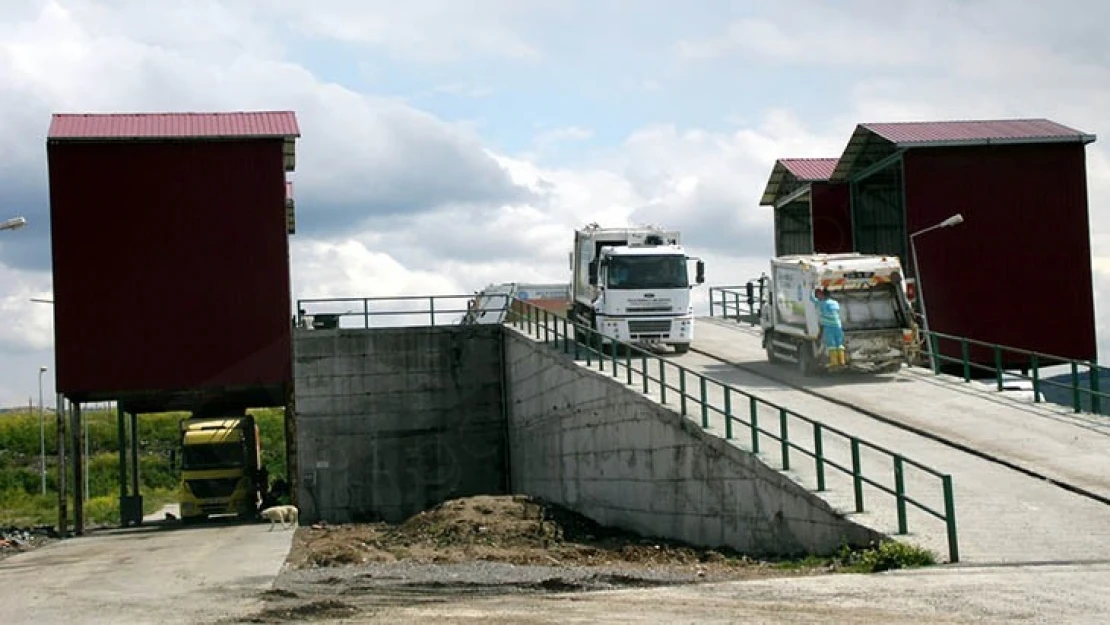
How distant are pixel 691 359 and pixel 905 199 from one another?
838 centimetres

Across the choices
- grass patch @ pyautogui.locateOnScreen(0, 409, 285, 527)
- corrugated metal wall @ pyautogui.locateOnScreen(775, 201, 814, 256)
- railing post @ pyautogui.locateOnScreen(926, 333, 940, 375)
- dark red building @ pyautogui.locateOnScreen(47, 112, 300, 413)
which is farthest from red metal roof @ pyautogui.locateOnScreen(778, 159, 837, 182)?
grass patch @ pyautogui.locateOnScreen(0, 409, 285, 527)

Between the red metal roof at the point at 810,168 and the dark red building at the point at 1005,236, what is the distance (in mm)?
8639

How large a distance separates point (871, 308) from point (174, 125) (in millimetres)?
19368

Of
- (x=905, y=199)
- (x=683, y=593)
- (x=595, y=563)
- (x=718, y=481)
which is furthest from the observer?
(x=905, y=199)

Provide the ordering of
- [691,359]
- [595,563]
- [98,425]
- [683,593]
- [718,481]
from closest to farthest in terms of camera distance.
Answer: [683,593] → [595,563] → [718,481] → [691,359] → [98,425]

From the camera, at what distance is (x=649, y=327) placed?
121ft

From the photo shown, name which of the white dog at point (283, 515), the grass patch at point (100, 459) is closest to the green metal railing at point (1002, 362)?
the white dog at point (283, 515)

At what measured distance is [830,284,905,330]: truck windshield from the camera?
33.1 metres

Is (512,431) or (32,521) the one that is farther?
(32,521)

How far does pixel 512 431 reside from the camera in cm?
4525

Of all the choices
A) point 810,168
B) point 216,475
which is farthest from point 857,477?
point 810,168

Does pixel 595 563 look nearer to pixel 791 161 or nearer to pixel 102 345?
pixel 102 345

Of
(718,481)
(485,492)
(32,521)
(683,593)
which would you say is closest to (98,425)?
(32,521)

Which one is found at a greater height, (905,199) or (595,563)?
(905,199)
